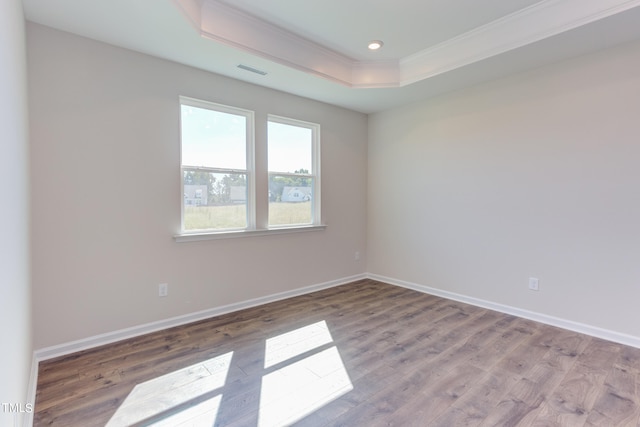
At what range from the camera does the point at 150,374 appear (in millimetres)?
2205

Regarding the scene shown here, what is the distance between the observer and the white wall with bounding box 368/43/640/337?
8.85 ft

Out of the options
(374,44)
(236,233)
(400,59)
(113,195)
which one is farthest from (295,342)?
(400,59)

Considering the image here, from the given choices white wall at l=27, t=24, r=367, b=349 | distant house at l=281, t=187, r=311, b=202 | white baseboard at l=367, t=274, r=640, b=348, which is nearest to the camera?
white wall at l=27, t=24, r=367, b=349

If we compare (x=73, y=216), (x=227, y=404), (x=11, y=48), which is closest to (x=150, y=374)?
(x=227, y=404)

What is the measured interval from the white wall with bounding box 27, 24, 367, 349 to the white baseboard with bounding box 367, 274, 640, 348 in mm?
2246

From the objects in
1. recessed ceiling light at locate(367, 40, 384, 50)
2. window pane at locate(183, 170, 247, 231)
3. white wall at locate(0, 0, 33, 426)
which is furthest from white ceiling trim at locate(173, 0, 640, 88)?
window pane at locate(183, 170, 247, 231)

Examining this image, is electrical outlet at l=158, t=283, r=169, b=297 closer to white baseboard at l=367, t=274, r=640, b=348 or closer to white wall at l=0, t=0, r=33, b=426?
white wall at l=0, t=0, r=33, b=426

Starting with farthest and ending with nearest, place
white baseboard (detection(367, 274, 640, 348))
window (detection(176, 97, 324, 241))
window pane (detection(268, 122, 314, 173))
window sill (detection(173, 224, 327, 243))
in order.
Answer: window pane (detection(268, 122, 314, 173))
window (detection(176, 97, 324, 241))
window sill (detection(173, 224, 327, 243))
white baseboard (detection(367, 274, 640, 348))

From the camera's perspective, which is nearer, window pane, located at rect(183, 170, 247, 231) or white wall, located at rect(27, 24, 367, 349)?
white wall, located at rect(27, 24, 367, 349)

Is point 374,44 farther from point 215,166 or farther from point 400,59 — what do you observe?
point 215,166

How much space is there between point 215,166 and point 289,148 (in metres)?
1.03

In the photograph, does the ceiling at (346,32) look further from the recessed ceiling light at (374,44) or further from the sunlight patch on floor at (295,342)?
the sunlight patch on floor at (295,342)

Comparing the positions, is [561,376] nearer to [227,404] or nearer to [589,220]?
[589,220]

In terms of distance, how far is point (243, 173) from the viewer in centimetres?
354
